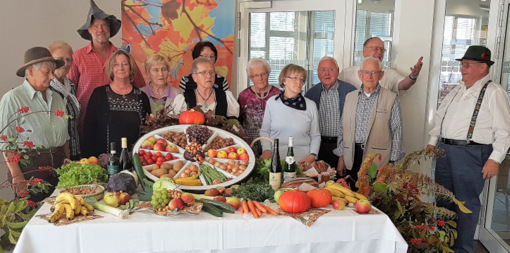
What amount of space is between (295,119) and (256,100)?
0.66 m

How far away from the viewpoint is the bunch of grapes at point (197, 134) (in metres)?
2.86

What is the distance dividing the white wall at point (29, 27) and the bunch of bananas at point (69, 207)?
2236 millimetres

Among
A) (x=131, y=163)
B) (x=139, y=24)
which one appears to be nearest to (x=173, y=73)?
(x=139, y=24)

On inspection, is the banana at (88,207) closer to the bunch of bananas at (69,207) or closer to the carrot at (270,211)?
the bunch of bananas at (69,207)

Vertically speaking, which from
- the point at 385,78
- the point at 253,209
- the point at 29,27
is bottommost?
the point at 253,209

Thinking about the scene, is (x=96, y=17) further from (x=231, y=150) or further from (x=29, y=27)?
(x=231, y=150)

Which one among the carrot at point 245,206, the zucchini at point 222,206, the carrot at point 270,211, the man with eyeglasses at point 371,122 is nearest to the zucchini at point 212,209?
the zucchini at point 222,206

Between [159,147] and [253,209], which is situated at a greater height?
[159,147]

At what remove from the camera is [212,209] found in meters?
2.19

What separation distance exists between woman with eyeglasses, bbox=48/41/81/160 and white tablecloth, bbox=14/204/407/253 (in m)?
1.30

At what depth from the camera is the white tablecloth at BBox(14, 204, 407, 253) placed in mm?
2035

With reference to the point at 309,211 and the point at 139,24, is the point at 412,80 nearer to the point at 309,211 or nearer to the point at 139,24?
the point at 309,211

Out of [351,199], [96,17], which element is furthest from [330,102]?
[96,17]

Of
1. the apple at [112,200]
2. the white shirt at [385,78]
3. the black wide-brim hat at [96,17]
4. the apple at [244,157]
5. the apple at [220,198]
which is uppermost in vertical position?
the black wide-brim hat at [96,17]
